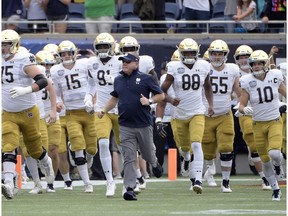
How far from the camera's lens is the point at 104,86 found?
1656 centimetres

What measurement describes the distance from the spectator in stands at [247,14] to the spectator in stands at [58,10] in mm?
2995

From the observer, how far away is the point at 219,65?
17.7 meters

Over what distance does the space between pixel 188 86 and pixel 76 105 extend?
156cm

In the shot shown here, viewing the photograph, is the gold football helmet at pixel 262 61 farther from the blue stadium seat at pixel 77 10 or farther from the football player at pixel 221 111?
the blue stadium seat at pixel 77 10

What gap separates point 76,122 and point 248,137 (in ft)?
8.07

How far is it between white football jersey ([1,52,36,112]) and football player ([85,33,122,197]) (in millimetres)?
1233

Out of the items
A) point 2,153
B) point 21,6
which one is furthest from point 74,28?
point 2,153

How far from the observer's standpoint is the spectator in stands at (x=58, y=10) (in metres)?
22.6

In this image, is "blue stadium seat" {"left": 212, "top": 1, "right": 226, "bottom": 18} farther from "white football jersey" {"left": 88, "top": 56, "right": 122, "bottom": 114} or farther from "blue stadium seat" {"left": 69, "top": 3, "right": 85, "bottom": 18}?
"white football jersey" {"left": 88, "top": 56, "right": 122, "bottom": 114}

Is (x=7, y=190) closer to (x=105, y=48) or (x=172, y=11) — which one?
(x=105, y=48)

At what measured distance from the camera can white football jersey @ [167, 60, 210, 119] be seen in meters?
16.7

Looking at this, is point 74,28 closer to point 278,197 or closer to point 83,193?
point 83,193

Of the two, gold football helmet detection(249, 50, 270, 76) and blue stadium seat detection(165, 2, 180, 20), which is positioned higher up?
gold football helmet detection(249, 50, 270, 76)

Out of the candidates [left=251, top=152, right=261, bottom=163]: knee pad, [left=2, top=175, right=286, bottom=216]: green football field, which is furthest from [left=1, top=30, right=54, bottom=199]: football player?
[left=251, top=152, right=261, bottom=163]: knee pad
